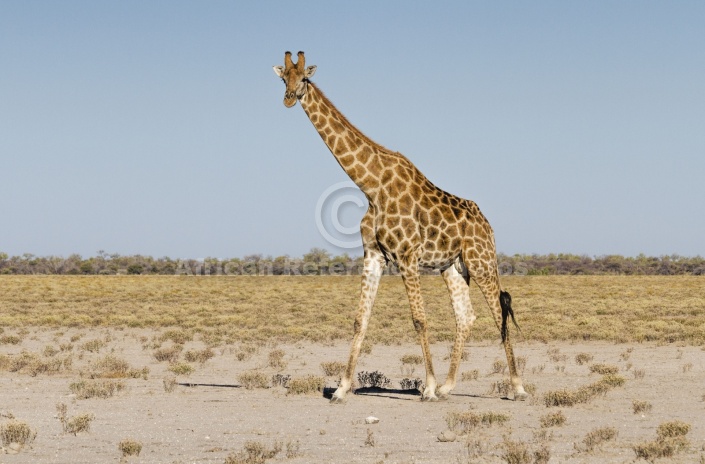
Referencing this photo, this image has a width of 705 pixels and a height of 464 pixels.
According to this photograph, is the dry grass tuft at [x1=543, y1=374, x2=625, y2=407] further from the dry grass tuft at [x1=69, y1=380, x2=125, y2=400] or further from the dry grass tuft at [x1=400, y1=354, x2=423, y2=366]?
the dry grass tuft at [x1=69, y1=380, x2=125, y2=400]

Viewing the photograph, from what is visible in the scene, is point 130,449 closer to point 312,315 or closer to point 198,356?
point 198,356

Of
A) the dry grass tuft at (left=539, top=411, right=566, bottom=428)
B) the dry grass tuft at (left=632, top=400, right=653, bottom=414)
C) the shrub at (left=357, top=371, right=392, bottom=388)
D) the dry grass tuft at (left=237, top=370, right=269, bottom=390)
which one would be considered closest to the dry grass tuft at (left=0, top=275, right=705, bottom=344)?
the shrub at (left=357, top=371, right=392, bottom=388)

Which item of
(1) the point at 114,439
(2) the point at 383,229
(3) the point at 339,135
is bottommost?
(1) the point at 114,439

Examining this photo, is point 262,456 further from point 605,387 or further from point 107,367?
point 107,367

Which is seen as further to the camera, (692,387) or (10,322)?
(10,322)

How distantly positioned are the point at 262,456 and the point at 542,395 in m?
5.37

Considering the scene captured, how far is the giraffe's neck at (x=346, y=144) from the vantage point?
11641 millimetres

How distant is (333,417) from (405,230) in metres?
2.59

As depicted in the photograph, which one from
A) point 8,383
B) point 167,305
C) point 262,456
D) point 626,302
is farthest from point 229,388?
point 626,302

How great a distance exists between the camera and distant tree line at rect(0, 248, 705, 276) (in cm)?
9056

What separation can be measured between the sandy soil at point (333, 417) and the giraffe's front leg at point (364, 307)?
0.25 meters

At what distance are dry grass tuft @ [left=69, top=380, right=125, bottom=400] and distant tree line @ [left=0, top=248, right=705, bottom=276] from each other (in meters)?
75.1

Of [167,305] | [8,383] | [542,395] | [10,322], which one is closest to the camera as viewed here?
[542,395]

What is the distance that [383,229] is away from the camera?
446 inches
